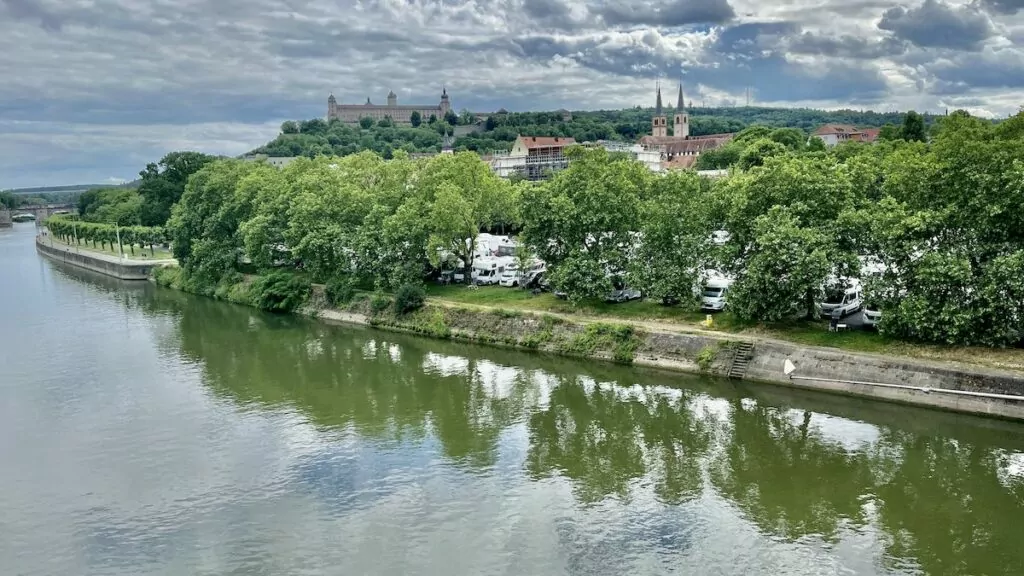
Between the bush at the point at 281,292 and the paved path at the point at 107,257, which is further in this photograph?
the paved path at the point at 107,257

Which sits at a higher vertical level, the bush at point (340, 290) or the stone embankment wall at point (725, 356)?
the bush at point (340, 290)

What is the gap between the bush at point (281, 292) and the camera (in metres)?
41.4

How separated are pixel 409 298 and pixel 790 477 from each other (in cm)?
2140

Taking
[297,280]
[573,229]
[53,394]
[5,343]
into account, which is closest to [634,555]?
[573,229]

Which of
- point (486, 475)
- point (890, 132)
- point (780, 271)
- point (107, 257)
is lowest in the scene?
point (486, 475)

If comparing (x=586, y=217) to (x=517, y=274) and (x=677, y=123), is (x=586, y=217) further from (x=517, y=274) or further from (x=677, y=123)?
(x=677, y=123)

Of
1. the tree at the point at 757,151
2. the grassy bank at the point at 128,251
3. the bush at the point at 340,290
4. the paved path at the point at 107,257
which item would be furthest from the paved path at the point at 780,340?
the grassy bank at the point at 128,251

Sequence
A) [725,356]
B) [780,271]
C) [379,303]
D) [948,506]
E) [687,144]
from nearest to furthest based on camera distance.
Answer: [948,506] < [780,271] < [725,356] < [379,303] < [687,144]

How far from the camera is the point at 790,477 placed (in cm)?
1761

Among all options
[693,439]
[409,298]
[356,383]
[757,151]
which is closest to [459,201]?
[409,298]

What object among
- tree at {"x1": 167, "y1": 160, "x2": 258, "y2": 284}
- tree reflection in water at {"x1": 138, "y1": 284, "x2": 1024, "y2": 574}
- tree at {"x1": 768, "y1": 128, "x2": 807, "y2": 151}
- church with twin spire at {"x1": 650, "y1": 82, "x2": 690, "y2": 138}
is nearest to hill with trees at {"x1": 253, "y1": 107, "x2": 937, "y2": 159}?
church with twin spire at {"x1": 650, "y1": 82, "x2": 690, "y2": 138}

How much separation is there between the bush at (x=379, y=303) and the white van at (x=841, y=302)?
20192 millimetres

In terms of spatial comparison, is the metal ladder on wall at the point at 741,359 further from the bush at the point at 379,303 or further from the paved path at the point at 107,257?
the paved path at the point at 107,257

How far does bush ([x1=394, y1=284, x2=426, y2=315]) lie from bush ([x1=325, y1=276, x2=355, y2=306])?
460cm
